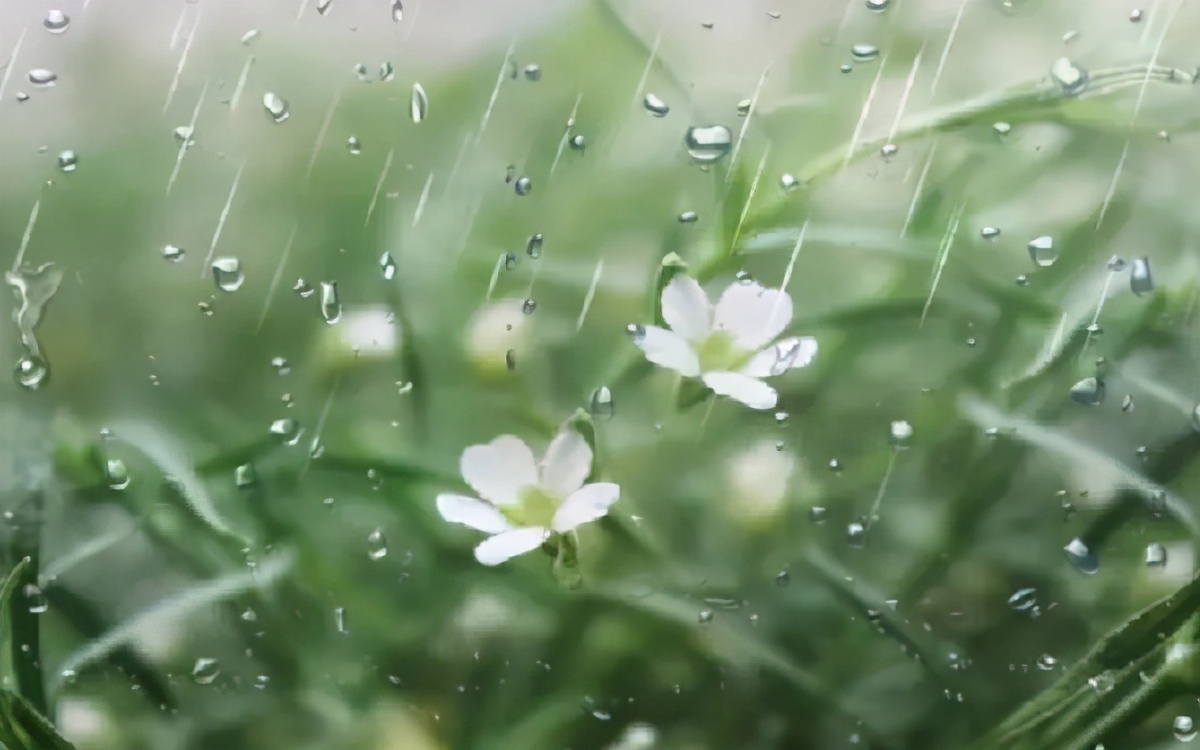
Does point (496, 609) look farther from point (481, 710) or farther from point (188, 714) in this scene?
point (188, 714)

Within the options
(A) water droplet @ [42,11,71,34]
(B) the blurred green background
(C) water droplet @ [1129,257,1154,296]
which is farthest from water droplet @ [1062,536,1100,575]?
(A) water droplet @ [42,11,71,34]

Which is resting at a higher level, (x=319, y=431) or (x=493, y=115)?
(x=493, y=115)

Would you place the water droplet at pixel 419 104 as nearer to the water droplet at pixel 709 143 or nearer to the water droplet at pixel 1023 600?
the water droplet at pixel 709 143

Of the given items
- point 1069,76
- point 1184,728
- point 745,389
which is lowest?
point 1184,728

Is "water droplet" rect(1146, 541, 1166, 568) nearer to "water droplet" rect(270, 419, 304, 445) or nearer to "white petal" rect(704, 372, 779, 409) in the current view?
"white petal" rect(704, 372, 779, 409)

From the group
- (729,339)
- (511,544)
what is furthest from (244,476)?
(729,339)

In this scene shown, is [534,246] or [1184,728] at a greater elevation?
[534,246]

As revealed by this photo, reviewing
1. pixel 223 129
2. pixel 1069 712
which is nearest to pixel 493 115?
pixel 223 129

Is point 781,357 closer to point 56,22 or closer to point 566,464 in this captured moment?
point 566,464
